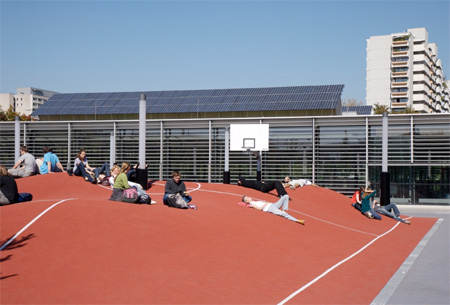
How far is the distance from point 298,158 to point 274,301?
26877mm

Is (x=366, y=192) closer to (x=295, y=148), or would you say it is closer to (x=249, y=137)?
(x=249, y=137)

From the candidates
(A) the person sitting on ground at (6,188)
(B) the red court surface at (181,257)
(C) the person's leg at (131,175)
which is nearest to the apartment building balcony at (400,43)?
(C) the person's leg at (131,175)

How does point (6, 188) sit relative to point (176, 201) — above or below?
above

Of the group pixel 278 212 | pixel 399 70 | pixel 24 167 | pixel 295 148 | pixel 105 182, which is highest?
pixel 399 70

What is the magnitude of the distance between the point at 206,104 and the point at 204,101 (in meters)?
0.67

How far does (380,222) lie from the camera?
899 inches

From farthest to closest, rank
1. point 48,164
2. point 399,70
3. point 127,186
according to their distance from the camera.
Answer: point 399,70, point 48,164, point 127,186

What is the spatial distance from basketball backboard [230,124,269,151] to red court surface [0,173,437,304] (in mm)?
13775

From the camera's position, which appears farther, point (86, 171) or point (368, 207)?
point (368, 207)

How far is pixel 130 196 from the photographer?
52.1ft

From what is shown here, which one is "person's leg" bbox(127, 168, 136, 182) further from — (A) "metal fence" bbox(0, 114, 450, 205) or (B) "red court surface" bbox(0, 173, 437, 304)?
(A) "metal fence" bbox(0, 114, 450, 205)

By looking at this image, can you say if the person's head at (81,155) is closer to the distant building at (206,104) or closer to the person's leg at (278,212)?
the person's leg at (278,212)

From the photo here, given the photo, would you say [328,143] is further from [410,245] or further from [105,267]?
[105,267]

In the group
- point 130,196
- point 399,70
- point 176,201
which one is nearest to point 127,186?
point 130,196
